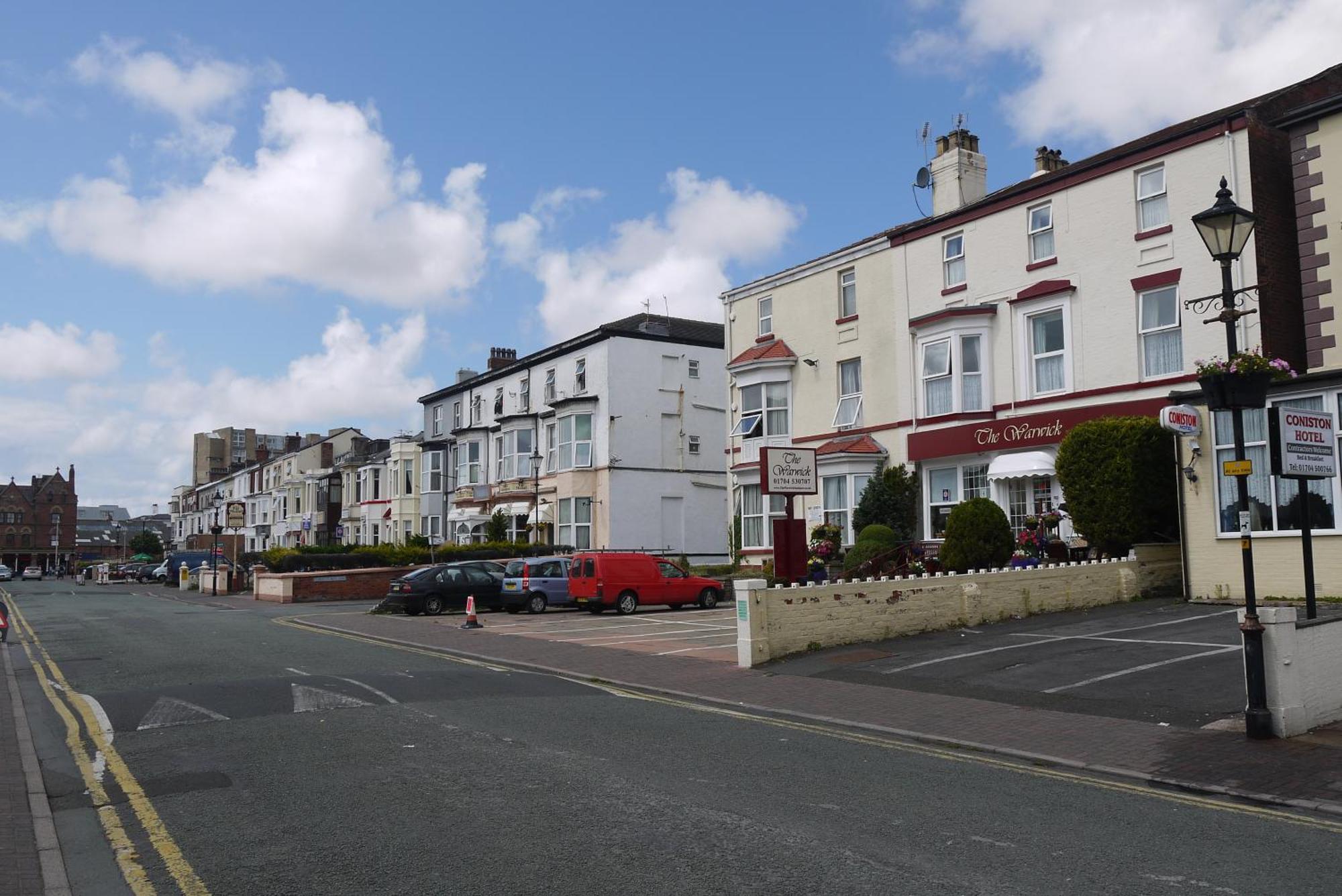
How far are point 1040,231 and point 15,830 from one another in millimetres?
Result: 25621

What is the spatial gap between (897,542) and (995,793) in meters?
21.0

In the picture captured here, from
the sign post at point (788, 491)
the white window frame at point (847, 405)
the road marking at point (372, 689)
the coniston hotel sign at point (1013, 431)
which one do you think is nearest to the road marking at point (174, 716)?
the road marking at point (372, 689)

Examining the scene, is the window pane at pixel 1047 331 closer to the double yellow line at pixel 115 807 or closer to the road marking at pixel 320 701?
the road marking at pixel 320 701

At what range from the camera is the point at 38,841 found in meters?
6.88

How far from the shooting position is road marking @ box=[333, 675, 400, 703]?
12.9 metres

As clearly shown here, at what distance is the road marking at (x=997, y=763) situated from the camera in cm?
773

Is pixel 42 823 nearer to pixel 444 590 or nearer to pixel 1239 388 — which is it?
pixel 1239 388

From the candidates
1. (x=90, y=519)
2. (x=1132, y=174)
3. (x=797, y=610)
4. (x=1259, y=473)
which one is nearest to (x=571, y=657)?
(x=797, y=610)

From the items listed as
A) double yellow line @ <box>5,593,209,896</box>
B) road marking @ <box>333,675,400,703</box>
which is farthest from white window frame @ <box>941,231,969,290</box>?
double yellow line @ <box>5,593,209,896</box>

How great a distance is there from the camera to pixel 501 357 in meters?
56.5

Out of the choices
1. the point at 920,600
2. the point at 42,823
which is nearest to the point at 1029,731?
the point at 920,600

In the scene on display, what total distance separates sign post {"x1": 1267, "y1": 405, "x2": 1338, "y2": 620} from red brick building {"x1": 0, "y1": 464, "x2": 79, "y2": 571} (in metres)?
144

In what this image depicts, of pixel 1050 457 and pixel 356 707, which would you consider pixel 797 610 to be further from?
pixel 1050 457

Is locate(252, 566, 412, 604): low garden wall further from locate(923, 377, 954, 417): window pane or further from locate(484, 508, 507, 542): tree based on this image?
locate(923, 377, 954, 417): window pane
